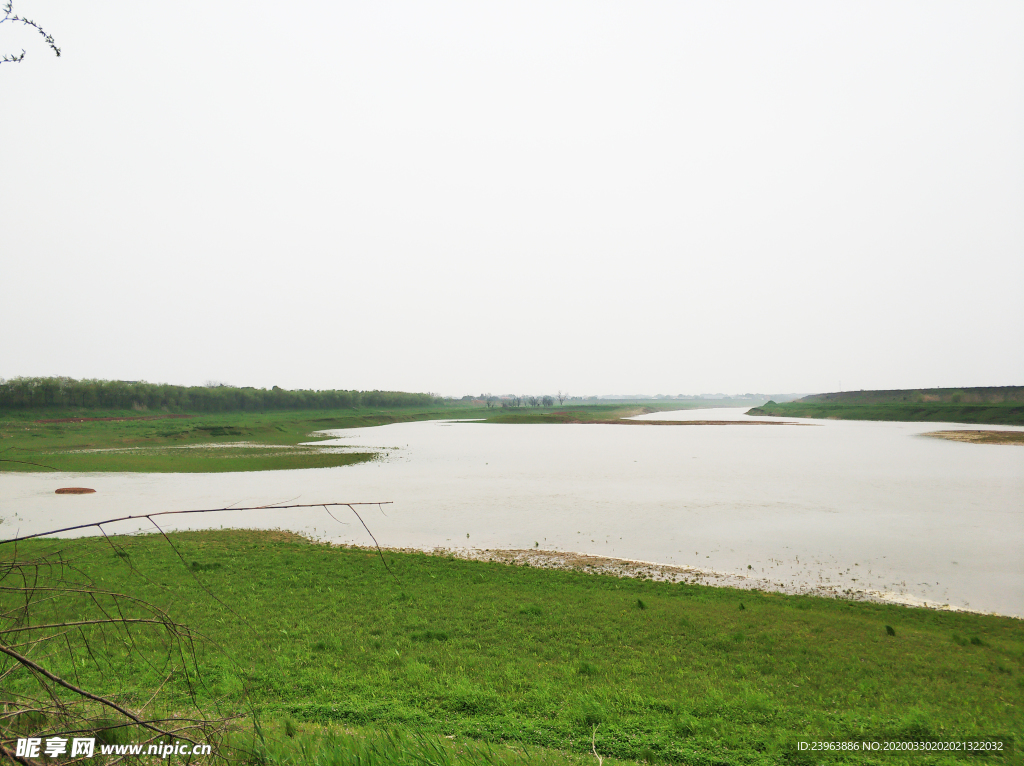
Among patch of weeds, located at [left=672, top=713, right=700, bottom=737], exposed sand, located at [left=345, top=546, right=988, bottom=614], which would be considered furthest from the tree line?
patch of weeds, located at [left=672, top=713, right=700, bottom=737]

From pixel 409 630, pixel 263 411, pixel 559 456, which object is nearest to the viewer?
pixel 409 630

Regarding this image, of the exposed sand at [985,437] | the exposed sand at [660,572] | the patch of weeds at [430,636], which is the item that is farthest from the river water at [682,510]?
the exposed sand at [985,437]

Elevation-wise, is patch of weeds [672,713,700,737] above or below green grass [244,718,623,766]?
below

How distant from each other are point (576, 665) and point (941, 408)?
136969 mm

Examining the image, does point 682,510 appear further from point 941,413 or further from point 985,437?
point 941,413

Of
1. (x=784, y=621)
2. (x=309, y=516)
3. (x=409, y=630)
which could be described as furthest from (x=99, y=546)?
(x=784, y=621)

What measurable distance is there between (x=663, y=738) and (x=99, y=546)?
19.4 metres

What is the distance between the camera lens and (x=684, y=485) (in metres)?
32.7

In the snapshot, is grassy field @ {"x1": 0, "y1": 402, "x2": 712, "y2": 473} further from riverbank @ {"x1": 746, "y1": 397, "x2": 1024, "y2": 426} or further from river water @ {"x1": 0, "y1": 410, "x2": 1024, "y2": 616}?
riverbank @ {"x1": 746, "y1": 397, "x2": 1024, "y2": 426}

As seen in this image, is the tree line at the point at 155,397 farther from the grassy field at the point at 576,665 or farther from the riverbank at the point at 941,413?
the riverbank at the point at 941,413

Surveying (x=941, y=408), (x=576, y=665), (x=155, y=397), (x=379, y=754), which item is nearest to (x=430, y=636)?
(x=576, y=665)

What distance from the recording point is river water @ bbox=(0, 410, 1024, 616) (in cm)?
1664

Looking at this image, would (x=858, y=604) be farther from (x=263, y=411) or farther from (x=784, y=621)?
(x=263, y=411)

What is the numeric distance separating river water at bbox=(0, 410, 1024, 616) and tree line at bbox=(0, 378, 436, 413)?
69.0 metres
